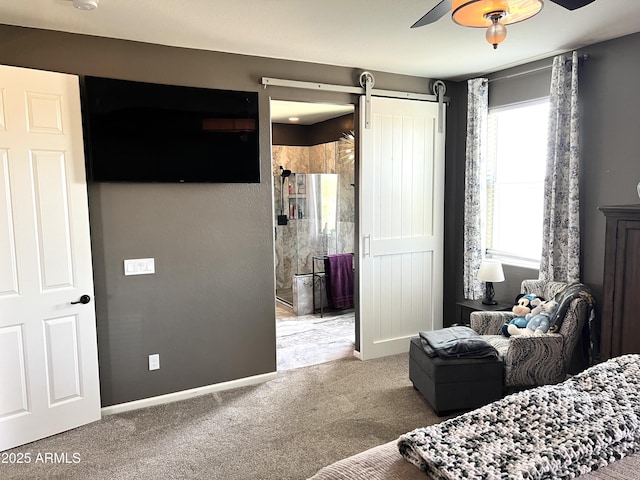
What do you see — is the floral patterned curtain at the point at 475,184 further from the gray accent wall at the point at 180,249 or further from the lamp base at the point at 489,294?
the gray accent wall at the point at 180,249

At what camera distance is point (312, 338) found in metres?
4.92

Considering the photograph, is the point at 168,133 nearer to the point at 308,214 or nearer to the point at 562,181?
the point at 562,181

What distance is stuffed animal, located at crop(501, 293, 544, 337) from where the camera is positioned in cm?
349

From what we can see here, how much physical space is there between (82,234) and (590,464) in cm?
294

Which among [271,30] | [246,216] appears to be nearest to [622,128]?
[271,30]

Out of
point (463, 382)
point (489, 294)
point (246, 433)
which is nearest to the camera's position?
point (246, 433)

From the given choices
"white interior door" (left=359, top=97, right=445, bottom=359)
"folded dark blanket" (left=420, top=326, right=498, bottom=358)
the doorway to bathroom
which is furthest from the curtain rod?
"folded dark blanket" (left=420, top=326, right=498, bottom=358)

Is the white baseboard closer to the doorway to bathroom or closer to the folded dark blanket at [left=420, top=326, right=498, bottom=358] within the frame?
the doorway to bathroom

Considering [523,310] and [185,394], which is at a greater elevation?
[523,310]

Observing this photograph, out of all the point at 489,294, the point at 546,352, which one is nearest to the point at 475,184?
the point at 489,294

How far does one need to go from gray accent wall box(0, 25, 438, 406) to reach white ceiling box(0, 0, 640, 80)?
0.13 m

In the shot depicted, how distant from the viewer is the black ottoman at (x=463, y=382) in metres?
3.10

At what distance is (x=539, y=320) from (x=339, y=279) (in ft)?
9.52

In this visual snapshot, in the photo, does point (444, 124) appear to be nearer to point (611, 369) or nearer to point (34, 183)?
point (611, 369)
